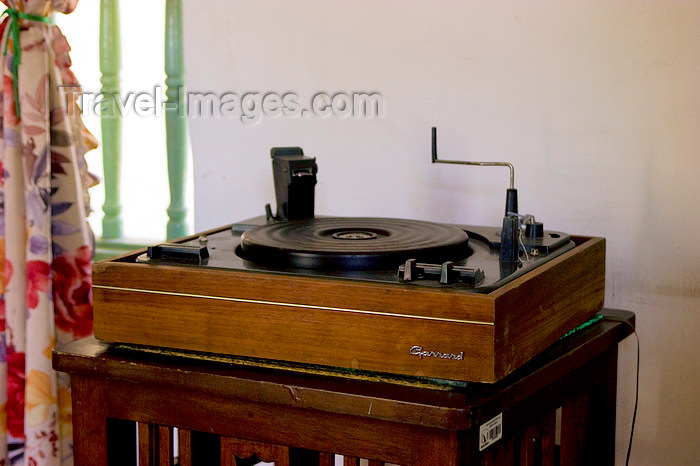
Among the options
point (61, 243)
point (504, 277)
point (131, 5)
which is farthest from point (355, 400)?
point (131, 5)

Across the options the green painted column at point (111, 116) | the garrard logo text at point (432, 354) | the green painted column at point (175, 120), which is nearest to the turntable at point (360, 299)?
the garrard logo text at point (432, 354)

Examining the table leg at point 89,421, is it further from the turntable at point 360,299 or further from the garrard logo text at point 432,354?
the garrard logo text at point 432,354

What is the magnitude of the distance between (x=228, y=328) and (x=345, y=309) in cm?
16

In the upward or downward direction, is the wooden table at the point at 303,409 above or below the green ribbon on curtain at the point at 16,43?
below

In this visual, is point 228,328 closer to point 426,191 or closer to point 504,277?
point 504,277

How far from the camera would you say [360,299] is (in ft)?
2.99

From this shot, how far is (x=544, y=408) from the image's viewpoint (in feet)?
3.47

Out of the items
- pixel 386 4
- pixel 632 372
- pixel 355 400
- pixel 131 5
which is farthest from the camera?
pixel 131 5

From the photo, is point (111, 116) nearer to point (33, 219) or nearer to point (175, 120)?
point (175, 120)

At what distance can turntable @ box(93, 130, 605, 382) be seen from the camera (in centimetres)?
88

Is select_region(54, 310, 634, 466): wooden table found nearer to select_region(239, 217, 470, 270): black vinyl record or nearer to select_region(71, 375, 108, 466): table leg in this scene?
select_region(71, 375, 108, 466): table leg

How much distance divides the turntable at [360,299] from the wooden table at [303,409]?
0.03m

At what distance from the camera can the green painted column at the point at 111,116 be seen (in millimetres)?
2068

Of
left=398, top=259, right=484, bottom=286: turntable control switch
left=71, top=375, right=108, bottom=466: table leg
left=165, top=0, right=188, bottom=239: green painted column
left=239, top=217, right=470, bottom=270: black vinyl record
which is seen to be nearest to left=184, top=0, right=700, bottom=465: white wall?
left=165, top=0, right=188, bottom=239: green painted column
